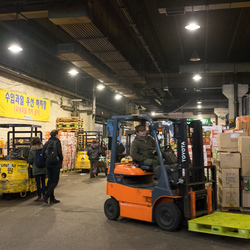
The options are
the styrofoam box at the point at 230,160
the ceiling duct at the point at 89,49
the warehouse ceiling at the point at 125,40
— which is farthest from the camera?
the warehouse ceiling at the point at 125,40

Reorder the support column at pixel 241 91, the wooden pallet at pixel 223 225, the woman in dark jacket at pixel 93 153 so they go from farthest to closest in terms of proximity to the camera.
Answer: the support column at pixel 241 91 < the woman in dark jacket at pixel 93 153 < the wooden pallet at pixel 223 225

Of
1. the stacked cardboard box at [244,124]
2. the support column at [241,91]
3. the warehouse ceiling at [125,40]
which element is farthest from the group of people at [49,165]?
the support column at [241,91]

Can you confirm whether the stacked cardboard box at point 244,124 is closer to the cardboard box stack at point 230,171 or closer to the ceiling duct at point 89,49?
the cardboard box stack at point 230,171

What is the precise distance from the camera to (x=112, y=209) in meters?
6.73

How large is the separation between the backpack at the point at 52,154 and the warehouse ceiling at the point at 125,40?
362cm

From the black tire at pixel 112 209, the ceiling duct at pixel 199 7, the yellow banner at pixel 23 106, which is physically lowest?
the black tire at pixel 112 209

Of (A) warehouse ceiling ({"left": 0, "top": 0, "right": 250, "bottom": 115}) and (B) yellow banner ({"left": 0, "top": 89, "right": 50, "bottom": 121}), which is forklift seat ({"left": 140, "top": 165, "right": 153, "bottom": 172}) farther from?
(B) yellow banner ({"left": 0, "top": 89, "right": 50, "bottom": 121})

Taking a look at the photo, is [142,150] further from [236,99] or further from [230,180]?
[236,99]

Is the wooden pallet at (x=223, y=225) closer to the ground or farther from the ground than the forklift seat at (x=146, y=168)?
closer to the ground

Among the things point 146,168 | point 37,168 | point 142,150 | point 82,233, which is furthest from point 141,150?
point 37,168

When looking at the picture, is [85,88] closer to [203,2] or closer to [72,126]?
[72,126]

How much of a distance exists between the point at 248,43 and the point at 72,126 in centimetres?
1065

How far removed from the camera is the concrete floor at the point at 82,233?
514 cm

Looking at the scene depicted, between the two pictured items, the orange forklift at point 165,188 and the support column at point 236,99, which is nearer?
the orange forklift at point 165,188
